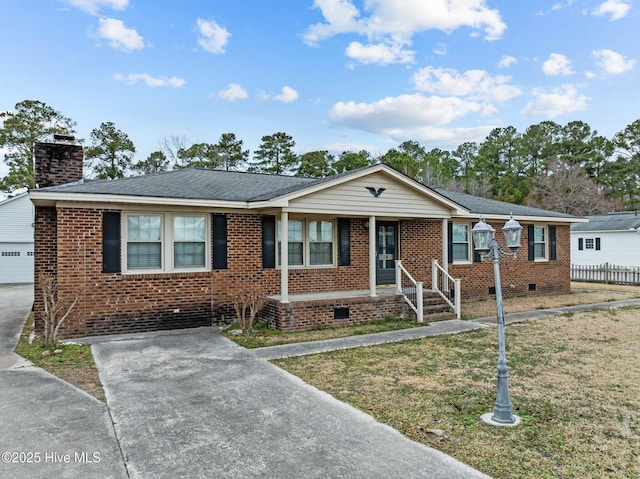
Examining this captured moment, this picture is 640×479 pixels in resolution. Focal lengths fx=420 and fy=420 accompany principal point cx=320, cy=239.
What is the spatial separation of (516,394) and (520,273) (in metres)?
10.6

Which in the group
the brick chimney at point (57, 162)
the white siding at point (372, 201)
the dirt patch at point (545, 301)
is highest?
the brick chimney at point (57, 162)

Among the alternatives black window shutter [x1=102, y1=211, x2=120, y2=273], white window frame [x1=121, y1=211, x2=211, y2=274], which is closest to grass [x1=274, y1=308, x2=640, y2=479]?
white window frame [x1=121, y1=211, x2=211, y2=274]

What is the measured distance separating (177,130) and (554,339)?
35.7m

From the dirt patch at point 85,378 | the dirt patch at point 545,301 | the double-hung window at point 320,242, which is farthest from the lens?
the dirt patch at point 545,301

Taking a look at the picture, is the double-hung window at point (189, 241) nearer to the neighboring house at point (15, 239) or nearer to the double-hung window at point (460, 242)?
the double-hung window at point (460, 242)

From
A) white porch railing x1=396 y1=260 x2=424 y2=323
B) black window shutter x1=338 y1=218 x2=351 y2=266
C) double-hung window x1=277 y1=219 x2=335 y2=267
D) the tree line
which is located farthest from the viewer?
the tree line

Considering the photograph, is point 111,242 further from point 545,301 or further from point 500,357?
point 545,301

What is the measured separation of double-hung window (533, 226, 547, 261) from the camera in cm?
1502

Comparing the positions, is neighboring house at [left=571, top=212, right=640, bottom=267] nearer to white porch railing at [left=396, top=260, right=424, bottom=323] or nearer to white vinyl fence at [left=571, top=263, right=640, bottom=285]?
white vinyl fence at [left=571, top=263, right=640, bottom=285]

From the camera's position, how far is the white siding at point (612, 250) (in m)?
21.5

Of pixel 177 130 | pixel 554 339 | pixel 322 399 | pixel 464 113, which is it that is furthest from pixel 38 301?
pixel 177 130

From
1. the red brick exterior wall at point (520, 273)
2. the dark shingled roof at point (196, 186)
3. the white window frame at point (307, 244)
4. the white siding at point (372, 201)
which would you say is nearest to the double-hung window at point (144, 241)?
the dark shingled roof at point (196, 186)

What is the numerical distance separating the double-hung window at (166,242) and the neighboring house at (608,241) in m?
21.4

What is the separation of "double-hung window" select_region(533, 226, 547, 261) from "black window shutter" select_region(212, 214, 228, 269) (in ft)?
36.8
